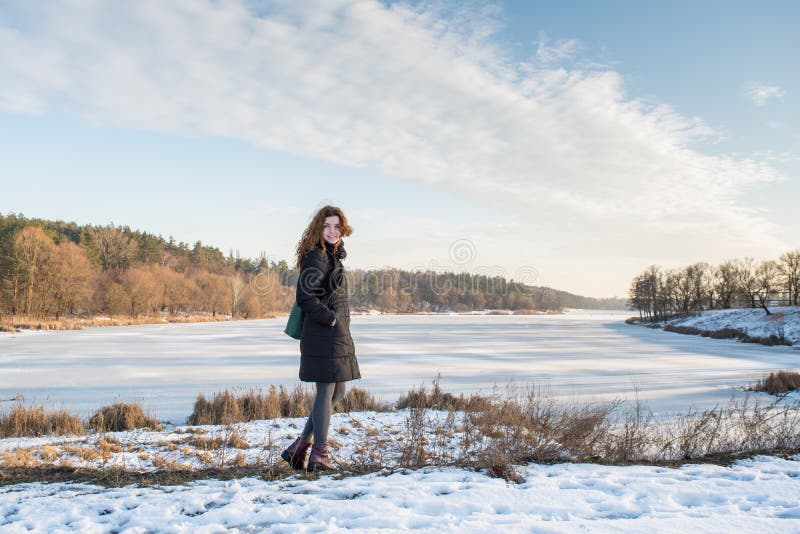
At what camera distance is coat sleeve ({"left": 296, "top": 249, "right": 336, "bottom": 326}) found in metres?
3.09

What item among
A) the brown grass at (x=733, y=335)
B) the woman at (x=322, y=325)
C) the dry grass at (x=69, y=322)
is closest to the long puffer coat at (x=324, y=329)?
the woman at (x=322, y=325)

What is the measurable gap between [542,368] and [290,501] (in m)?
12.3

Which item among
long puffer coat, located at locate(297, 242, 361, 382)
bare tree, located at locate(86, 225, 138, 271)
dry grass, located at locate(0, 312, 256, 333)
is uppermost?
bare tree, located at locate(86, 225, 138, 271)

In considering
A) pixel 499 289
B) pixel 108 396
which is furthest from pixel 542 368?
pixel 499 289

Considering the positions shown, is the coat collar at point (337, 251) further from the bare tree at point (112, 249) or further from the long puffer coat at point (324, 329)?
the bare tree at point (112, 249)

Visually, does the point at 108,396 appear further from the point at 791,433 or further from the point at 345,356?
the point at 791,433

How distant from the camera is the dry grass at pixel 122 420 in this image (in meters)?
6.19

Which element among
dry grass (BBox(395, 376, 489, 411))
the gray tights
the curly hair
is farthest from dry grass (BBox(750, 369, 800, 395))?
the curly hair

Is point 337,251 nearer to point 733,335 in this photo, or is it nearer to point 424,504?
point 424,504

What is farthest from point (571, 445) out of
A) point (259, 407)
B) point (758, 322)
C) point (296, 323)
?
point (758, 322)

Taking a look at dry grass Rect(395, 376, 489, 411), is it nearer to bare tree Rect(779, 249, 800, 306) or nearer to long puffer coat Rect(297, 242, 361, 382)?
long puffer coat Rect(297, 242, 361, 382)

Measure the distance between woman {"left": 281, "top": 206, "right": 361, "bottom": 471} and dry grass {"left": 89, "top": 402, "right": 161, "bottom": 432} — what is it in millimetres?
3824

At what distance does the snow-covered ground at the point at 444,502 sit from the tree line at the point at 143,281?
4.86 ft

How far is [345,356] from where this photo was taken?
3271mm
